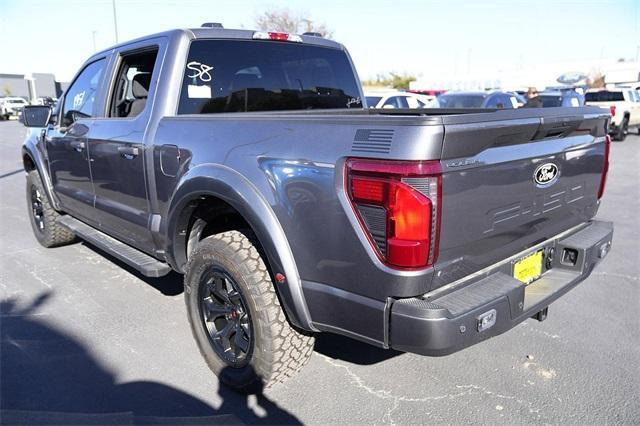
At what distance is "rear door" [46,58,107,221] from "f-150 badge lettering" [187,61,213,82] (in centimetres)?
113

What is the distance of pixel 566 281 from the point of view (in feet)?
9.19

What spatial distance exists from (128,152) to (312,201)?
5.77ft

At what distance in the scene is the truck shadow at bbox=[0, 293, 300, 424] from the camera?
264cm

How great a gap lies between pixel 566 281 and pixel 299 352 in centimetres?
151

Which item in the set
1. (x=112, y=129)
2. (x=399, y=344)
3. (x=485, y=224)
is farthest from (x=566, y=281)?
(x=112, y=129)

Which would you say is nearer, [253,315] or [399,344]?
[399,344]

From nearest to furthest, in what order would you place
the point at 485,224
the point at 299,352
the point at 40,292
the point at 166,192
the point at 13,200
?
the point at 485,224 < the point at 299,352 < the point at 166,192 < the point at 40,292 < the point at 13,200

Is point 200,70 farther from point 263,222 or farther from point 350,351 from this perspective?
point 350,351

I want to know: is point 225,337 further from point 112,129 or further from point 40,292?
point 40,292

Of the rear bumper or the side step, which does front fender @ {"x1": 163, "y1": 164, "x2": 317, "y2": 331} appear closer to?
the rear bumper

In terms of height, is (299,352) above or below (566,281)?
below

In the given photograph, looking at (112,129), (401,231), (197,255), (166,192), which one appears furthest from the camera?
(112,129)

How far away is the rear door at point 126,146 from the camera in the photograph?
132 inches

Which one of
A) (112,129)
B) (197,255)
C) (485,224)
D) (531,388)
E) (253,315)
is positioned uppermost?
(112,129)
